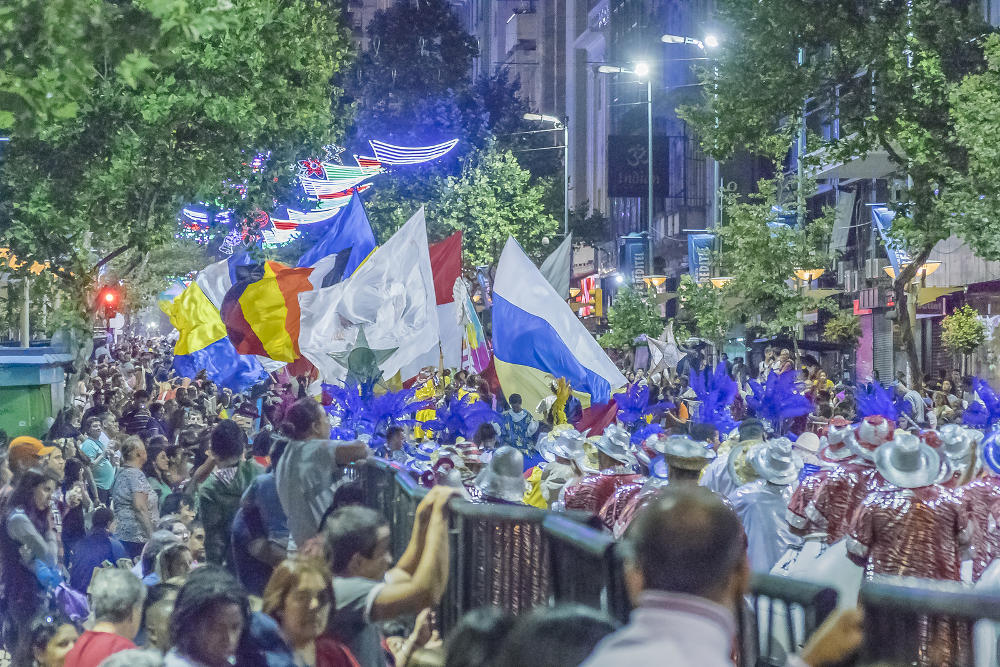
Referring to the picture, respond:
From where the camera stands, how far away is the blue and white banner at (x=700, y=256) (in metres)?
48.0

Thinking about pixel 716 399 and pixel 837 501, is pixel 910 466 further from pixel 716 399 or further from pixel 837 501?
pixel 716 399

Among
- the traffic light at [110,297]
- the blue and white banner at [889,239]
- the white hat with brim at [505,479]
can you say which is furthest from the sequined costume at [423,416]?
the traffic light at [110,297]

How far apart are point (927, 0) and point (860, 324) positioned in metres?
18.9

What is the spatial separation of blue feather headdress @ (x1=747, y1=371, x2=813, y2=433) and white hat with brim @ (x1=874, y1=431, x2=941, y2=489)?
8335mm

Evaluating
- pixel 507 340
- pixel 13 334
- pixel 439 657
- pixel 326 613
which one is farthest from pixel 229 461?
pixel 13 334

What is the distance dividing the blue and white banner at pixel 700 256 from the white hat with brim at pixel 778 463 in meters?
39.0

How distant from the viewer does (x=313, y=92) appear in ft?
79.9

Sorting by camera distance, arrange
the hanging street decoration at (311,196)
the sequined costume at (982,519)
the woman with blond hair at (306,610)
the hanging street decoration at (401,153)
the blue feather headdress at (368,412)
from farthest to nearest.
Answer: the hanging street decoration at (401,153)
the hanging street decoration at (311,196)
the blue feather headdress at (368,412)
the sequined costume at (982,519)
the woman with blond hair at (306,610)

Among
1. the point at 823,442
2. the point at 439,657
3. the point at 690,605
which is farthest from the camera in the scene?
the point at 823,442

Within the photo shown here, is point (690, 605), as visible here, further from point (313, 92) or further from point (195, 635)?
point (313, 92)

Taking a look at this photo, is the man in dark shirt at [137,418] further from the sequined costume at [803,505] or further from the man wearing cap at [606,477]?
the sequined costume at [803,505]

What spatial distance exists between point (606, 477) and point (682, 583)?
5.47 metres

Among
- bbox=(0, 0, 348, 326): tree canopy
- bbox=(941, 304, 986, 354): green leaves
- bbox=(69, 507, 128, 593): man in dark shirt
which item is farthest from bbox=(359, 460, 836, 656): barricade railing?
bbox=(941, 304, 986, 354): green leaves

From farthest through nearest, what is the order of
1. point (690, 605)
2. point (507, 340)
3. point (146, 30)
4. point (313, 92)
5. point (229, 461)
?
1. point (313, 92)
2. point (507, 340)
3. point (229, 461)
4. point (146, 30)
5. point (690, 605)
